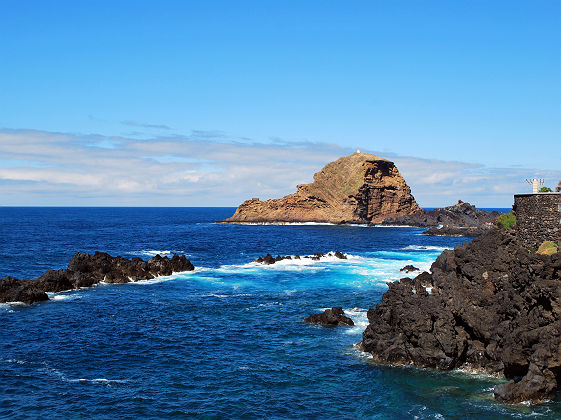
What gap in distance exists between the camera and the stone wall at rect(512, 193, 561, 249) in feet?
103

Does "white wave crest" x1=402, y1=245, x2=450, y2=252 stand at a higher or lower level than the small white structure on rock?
lower

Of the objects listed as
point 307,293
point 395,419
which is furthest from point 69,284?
point 395,419

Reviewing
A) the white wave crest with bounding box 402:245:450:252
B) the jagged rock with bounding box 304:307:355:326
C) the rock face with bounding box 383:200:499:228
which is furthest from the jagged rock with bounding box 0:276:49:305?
the rock face with bounding box 383:200:499:228

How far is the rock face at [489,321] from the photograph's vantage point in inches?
944

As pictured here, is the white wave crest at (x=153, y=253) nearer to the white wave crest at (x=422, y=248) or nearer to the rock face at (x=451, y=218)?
the white wave crest at (x=422, y=248)

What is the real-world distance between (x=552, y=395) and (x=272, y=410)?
1374 centimetres

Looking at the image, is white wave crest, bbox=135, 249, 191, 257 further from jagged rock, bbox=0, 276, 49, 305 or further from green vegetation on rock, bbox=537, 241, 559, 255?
green vegetation on rock, bbox=537, 241, 559, 255

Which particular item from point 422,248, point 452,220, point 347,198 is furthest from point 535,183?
point 347,198

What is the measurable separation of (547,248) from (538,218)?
101 inches

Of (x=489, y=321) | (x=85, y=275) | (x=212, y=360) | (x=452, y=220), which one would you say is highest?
(x=452, y=220)

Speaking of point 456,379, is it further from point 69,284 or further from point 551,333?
point 69,284

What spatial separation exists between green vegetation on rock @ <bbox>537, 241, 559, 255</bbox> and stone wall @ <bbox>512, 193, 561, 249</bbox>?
1.42ft

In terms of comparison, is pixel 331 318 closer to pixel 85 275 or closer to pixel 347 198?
pixel 85 275

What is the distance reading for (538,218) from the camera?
32.8 metres
